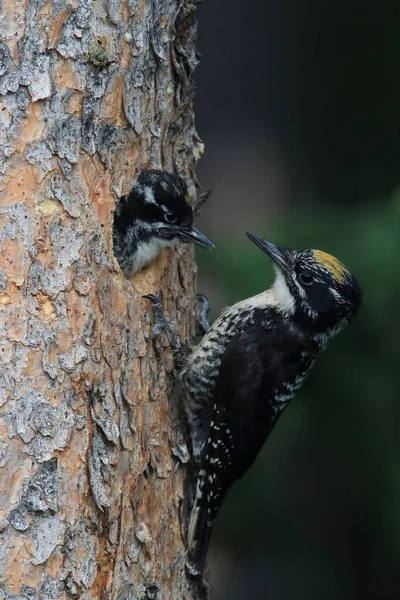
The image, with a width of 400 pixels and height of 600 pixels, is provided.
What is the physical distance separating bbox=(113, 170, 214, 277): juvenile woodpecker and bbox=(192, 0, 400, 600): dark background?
3.01 ft

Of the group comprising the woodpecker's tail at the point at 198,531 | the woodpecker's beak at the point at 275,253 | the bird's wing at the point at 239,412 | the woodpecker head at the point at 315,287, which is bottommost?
the woodpecker's tail at the point at 198,531

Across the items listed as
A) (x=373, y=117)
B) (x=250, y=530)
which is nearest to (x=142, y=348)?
(x=250, y=530)

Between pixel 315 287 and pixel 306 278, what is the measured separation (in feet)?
0.20

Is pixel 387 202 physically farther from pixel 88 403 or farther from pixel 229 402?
pixel 88 403

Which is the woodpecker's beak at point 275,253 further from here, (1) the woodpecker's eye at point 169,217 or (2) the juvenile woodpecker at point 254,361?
(1) the woodpecker's eye at point 169,217

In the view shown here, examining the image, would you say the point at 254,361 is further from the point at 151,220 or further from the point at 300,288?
the point at 151,220

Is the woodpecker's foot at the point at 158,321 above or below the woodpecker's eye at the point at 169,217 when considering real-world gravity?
below

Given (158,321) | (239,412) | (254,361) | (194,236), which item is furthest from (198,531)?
(194,236)

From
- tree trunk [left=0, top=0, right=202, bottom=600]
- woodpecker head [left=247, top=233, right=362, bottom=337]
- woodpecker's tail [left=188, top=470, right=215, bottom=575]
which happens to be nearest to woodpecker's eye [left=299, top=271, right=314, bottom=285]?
woodpecker head [left=247, top=233, right=362, bottom=337]

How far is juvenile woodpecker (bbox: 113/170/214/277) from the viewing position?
11.7 ft

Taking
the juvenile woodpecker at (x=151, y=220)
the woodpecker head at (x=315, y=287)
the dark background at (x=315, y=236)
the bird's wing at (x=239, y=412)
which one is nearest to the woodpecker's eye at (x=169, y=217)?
the juvenile woodpecker at (x=151, y=220)

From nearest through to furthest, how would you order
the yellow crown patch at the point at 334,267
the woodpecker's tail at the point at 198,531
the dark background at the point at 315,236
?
the woodpecker's tail at the point at 198,531
the yellow crown patch at the point at 334,267
the dark background at the point at 315,236

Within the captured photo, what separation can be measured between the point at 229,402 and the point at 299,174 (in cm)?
343

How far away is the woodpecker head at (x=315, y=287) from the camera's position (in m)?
3.97
